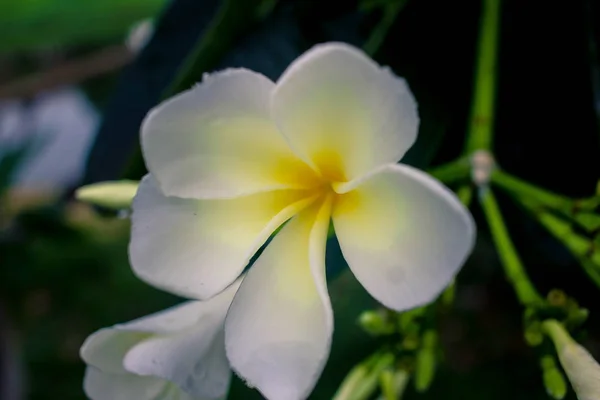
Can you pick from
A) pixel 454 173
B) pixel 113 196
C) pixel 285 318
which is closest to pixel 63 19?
pixel 113 196

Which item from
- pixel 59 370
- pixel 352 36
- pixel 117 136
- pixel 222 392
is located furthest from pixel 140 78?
pixel 59 370

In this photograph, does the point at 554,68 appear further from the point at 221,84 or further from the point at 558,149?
the point at 221,84

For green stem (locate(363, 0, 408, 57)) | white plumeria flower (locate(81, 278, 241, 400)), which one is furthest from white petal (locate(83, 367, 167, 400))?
green stem (locate(363, 0, 408, 57))

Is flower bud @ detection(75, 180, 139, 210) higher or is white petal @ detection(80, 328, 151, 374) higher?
flower bud @ detection(75, 180, 139, 210)

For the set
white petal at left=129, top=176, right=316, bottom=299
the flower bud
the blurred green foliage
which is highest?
white petal at left=129, top=176, right=316, bottom=299

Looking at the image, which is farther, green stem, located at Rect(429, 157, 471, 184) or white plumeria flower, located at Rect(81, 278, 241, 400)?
green stem, located at Rect(429, 157, 471, 184)

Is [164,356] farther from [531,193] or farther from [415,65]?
[415,65]

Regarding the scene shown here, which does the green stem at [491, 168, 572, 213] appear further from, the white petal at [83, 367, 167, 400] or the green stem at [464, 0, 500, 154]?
the white petal at [83, 367, 167, 400]
